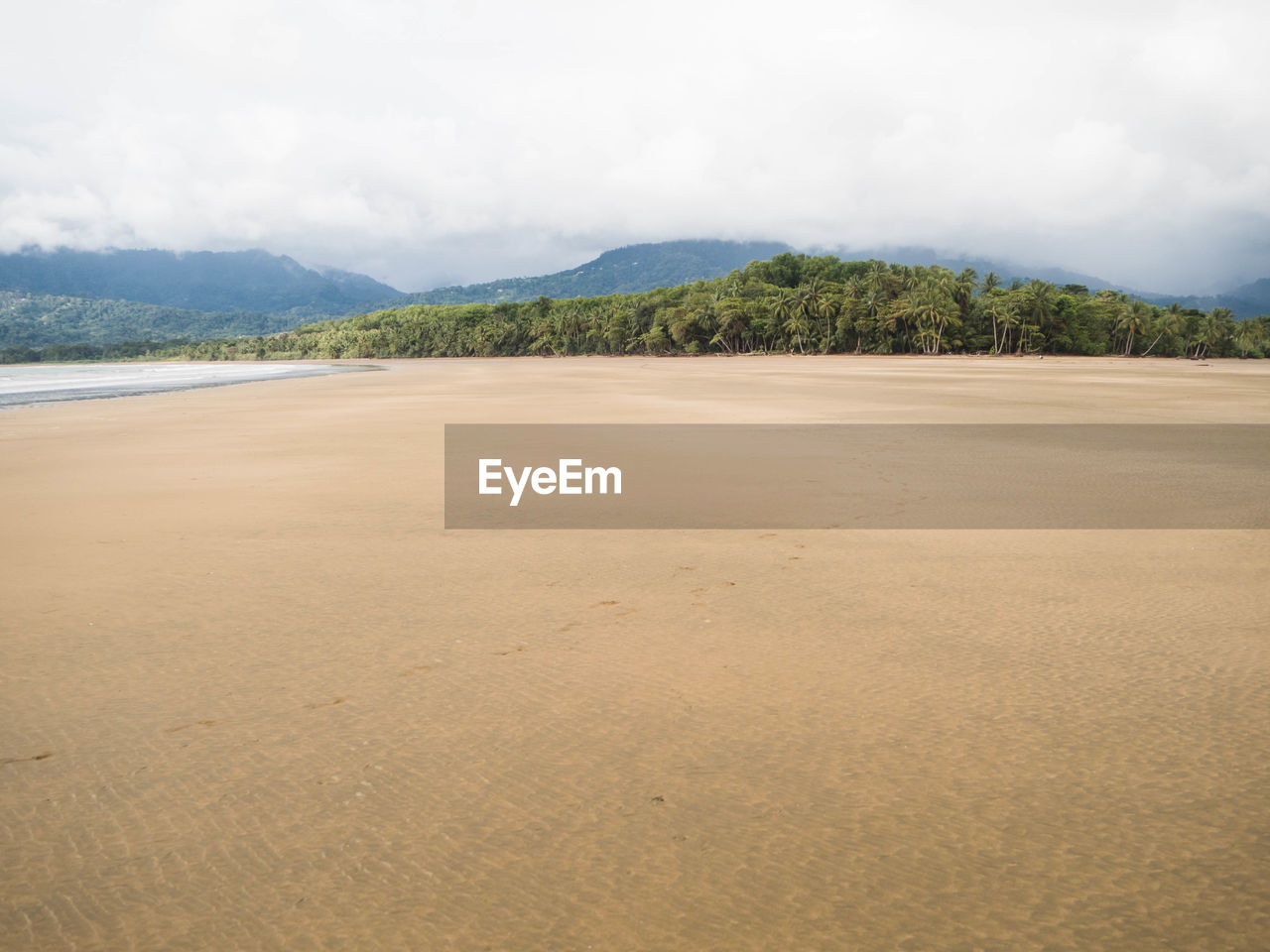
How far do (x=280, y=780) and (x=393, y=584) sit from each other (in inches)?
115

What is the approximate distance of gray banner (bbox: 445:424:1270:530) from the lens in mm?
8430

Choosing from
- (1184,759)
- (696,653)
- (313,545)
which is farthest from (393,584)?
(1184,759)

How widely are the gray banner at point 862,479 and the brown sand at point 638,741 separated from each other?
33.1 inches

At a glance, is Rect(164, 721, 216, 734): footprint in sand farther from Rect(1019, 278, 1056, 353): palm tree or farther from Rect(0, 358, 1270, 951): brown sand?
Rect(1019, 278, 1056, 353): palm tree

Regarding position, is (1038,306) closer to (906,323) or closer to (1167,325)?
(906,323)

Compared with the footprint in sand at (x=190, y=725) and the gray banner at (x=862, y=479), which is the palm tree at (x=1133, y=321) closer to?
the gray banner at (x=862, y=479)

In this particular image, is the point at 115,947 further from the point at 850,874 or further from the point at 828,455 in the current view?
the point at 828,455

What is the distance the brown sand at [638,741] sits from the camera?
8.39 feet

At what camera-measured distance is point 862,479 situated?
10695 millimetres

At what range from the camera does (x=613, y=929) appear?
2.46 m

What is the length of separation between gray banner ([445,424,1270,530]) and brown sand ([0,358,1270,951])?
84 centimetres

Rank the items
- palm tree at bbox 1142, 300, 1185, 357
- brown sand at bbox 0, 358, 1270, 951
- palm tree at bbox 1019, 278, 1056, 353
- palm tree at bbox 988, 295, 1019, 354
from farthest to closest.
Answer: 1. palm tree at bbox 1142, 300, 1185, 357
2. palm tree at bbox 1019, 278, 1056, 353
3. palm tree at bbox 988, 295, 1019, 354
4. brown sand at bbox 0, 358, 1270, 951

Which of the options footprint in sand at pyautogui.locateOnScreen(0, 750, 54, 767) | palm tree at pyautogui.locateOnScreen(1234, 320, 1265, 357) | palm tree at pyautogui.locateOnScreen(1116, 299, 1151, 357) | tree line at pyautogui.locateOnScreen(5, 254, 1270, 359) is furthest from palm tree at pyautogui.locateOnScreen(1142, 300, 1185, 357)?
footprint in sand at pyautogui.locateOnScreen(0, 750, 54, 767)

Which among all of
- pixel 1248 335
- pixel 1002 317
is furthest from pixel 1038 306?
pixel 1248 335
